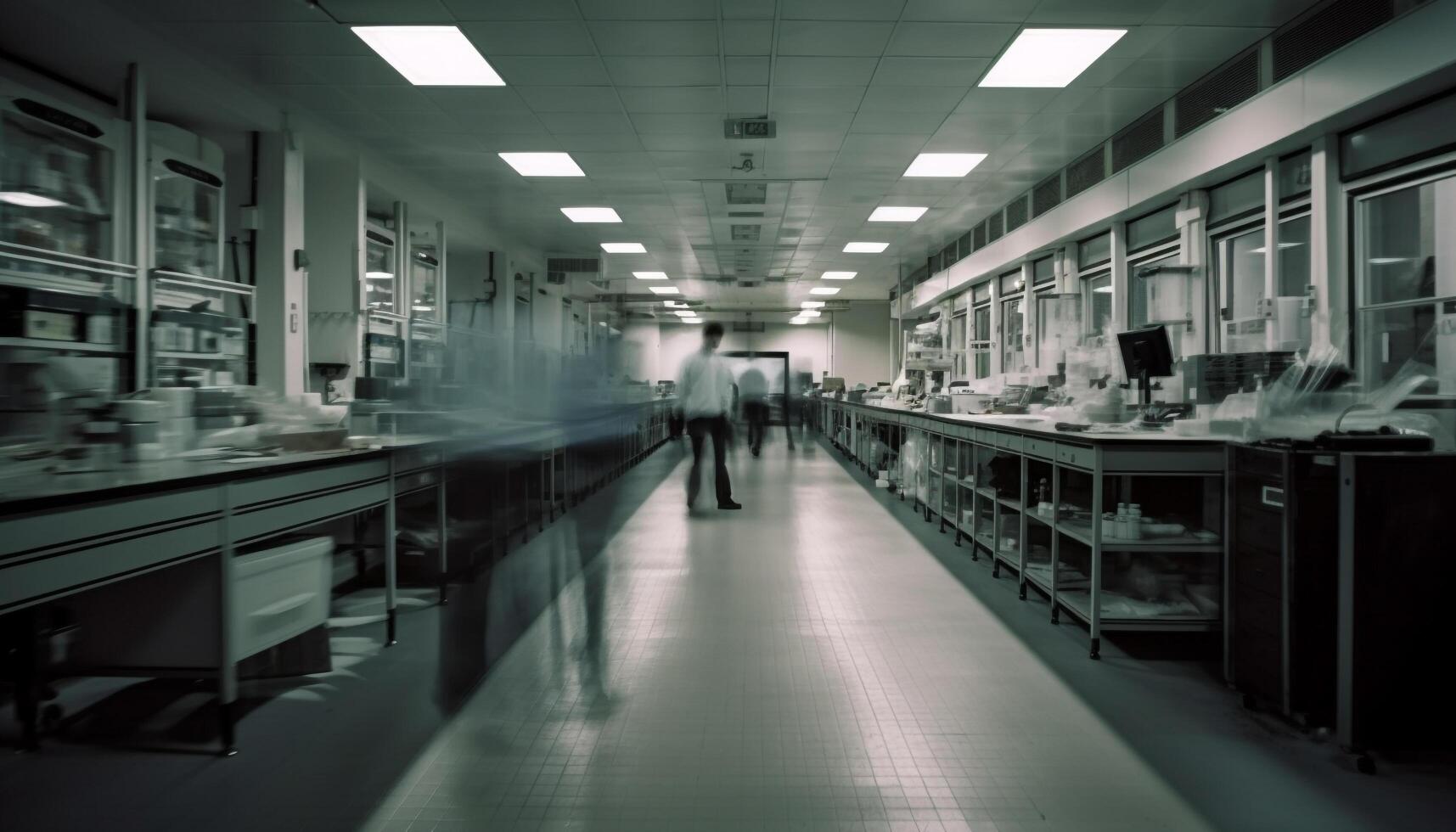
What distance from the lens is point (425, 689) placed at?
8.44 ft

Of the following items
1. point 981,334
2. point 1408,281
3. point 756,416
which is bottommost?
point 756,416

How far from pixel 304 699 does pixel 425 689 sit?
0.36 metres

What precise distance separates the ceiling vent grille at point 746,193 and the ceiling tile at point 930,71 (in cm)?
245

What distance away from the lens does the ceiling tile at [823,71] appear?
4504 millimetres

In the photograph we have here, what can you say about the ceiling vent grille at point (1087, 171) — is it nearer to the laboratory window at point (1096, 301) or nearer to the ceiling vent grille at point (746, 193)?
the laboratory window at point (1096, 301)

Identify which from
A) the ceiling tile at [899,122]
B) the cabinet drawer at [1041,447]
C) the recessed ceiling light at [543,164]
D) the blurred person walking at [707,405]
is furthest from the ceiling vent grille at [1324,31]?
the recessed ceiling light at [543,164]

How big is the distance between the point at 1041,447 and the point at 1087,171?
4063 millimetres

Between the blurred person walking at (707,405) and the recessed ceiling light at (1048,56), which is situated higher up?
the recessed ceiling light at (1048,56)

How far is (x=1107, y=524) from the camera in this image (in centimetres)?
299

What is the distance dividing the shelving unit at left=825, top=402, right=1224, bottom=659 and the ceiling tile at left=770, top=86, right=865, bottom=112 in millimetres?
2250

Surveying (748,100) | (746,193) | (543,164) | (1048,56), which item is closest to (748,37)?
(748,100)

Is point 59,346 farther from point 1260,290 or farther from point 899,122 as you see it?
point 1260,290

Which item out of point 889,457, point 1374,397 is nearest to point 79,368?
point 1374,397

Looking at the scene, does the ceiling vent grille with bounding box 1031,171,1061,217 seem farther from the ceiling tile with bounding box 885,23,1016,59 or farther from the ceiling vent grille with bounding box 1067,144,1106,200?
the ceiling tile with bounding box 885,23,1016,59
